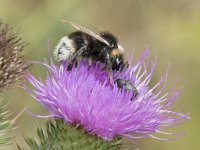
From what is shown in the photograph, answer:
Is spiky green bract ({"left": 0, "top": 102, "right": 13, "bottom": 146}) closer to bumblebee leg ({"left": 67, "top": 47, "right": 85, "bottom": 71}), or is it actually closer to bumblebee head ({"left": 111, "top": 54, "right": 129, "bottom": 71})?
bumblebee leg ({"left": 67, "top": 47, "right": 85, "bottom": 71})

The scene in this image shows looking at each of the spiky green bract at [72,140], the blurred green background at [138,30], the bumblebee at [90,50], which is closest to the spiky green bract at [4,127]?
the spiky green bract at [72,140]

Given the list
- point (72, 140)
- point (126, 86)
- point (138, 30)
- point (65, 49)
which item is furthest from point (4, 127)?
point (138, 30)

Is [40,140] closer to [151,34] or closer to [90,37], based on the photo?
[90,37]

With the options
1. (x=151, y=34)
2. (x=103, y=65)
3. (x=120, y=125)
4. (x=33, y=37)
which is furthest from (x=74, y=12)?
(x=120, y=125)

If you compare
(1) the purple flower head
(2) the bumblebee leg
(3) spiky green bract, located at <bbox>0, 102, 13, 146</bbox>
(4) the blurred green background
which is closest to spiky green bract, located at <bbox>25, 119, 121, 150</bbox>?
(1) the purple flower head

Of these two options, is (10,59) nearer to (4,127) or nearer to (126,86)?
(4,127)

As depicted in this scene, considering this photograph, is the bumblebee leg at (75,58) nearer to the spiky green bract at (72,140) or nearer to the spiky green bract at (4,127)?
the spiky green bract at (72,140)
